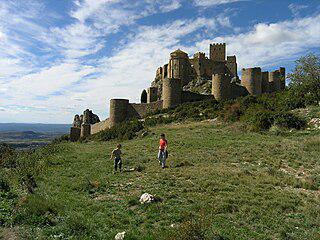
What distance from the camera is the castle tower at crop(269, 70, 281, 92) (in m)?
44.8

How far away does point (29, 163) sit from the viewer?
643 inches

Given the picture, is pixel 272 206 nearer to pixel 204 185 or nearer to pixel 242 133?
pixel 204 185

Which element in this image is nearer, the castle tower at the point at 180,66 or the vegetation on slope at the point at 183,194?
the vegetation on slope at the point at 183,194

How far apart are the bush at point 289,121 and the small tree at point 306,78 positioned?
229 inches

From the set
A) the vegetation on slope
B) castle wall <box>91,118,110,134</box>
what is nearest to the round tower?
castle wall <box>91,118,110,134</box>

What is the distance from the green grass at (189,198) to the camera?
23.8 feet

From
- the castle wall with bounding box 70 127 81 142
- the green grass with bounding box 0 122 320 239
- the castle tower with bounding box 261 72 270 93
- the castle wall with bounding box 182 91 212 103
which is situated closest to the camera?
the green grass with bounding box 0 122 320 239

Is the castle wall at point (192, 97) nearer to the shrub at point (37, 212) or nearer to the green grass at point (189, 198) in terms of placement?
the green grass at point (189, 198)

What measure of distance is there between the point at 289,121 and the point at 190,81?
2530cm

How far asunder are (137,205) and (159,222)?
5.02 ft

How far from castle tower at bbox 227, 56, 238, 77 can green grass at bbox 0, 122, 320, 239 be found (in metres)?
32.7

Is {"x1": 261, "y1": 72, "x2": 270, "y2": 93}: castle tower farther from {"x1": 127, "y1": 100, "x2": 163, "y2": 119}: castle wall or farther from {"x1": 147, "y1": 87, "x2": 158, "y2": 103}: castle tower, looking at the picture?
{"x1": 147, "y1": 87, "x2": 158, "y2": 103}: castle tower

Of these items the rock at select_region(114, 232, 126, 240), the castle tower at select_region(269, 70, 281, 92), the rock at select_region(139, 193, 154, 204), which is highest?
the castle tower at select_region(269, 70, 281, 92)

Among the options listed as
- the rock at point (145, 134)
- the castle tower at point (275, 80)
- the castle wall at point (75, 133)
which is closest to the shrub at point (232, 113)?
the rock at point (145, 134)
